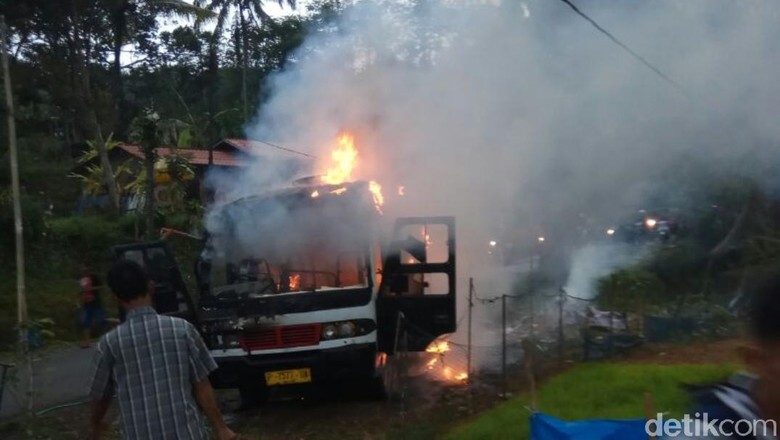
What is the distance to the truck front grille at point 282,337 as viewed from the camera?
7.78 meters

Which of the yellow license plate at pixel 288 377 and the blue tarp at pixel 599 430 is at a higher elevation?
the blue tarp at pixel 599 430

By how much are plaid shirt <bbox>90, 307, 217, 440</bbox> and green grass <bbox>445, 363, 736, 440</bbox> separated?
3.42 m

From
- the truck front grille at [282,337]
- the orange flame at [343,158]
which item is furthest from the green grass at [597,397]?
the orange flame at [343,158]

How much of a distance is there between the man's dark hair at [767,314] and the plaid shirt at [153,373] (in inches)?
92.5

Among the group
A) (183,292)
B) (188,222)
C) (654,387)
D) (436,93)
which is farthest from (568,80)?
(188,222)

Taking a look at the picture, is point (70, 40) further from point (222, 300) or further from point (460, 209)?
point (222, 300)

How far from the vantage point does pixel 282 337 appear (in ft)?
25.6

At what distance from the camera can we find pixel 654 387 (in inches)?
273

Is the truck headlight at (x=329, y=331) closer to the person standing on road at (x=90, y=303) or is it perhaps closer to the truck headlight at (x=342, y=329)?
the truck headlight at (x=342, y=329)

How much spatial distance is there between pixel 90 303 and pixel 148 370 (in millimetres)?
10153

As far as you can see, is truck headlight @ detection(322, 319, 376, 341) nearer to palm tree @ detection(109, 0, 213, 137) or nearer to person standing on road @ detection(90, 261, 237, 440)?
person standing on road @ detection(90, 261, 237, 440)

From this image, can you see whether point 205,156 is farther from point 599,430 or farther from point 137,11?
point 599,430

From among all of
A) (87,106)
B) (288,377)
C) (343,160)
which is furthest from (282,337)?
(87,106)

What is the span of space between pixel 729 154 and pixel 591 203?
11.6 ft
